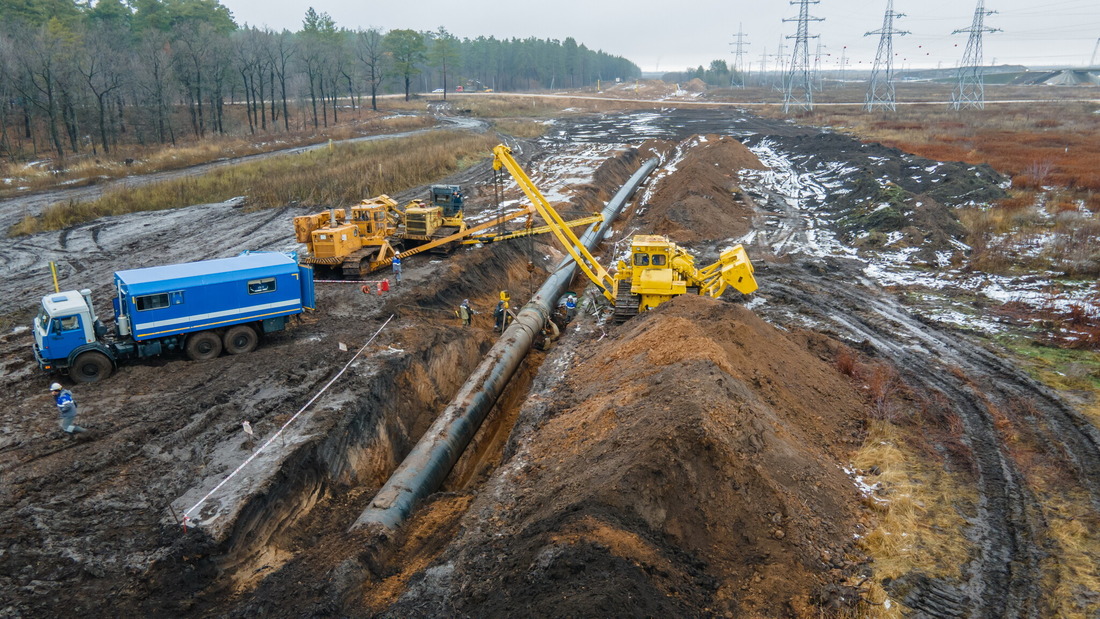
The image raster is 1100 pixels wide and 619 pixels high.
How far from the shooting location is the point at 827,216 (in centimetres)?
3572

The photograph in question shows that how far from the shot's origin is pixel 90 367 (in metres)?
15.7

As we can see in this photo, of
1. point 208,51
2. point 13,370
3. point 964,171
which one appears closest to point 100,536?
point 13,370

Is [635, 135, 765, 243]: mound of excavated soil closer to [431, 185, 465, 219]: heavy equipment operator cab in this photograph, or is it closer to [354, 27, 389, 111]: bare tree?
[431, 185, 465, 219]: heavy equipment operator cab

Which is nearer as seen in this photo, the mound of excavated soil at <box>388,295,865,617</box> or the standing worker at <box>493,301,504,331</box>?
the mound of excavated soil at <box>388,295,865,617</box>

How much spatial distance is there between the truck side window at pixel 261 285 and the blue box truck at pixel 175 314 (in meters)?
0.03

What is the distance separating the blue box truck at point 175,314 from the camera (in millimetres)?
15406

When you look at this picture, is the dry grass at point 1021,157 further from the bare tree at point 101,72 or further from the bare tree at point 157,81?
the bare tree at point 101,72

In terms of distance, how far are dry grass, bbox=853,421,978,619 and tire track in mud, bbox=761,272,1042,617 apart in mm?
327

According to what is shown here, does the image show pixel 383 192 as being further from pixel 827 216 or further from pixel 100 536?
pixel 100 536

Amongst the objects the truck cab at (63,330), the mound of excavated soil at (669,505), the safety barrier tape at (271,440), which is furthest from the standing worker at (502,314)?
the truck cab at (63,330)

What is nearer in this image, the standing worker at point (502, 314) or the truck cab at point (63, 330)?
the truck cab at point (63, 330)

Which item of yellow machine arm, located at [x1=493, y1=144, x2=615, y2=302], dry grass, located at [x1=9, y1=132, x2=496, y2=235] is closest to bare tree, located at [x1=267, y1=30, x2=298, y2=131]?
dry grass, located at [x1=9, y1=132, x2=496, y2=235]

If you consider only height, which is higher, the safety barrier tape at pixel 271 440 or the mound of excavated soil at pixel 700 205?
the mound of excavated soil at pixel 700 205

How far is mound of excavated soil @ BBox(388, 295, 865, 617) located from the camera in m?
9.05
